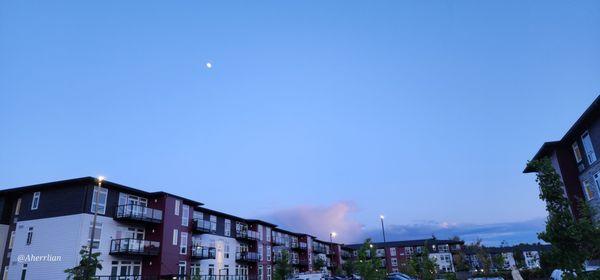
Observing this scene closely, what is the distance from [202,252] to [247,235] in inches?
438

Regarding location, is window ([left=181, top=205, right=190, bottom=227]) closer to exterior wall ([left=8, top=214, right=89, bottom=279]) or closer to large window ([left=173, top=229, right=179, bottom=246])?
large window ([left=173, top=229, right=179, bottom=246])

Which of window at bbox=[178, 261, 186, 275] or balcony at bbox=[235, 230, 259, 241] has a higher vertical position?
balcony at bbox=[235, 230, 259, 241]

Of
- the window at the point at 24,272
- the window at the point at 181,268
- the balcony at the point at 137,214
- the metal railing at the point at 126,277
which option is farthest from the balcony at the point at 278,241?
the window at the point at 24,272

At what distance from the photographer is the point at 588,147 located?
1049 inches

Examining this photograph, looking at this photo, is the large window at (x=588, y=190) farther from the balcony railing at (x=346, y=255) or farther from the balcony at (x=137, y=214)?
the balcony railing at (x=346, y=255)

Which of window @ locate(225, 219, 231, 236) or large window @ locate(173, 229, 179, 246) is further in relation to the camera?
window @ locate(225, 219, 231, 236)

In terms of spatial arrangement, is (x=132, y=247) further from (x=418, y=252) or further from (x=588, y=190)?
(x=418, y=252)

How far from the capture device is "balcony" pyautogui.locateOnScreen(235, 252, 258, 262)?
50719 mm

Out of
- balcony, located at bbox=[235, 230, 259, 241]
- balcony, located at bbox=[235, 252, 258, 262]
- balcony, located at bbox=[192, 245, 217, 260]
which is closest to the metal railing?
balcony, located at bbox=[192, 245, 217, 260]

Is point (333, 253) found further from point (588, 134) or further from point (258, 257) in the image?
point (588, 134)

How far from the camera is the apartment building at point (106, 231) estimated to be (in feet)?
99.8

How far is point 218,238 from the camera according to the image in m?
47.8

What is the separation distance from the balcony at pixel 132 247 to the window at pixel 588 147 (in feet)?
114

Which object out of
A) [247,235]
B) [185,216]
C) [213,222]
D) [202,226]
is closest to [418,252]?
[247,235]
